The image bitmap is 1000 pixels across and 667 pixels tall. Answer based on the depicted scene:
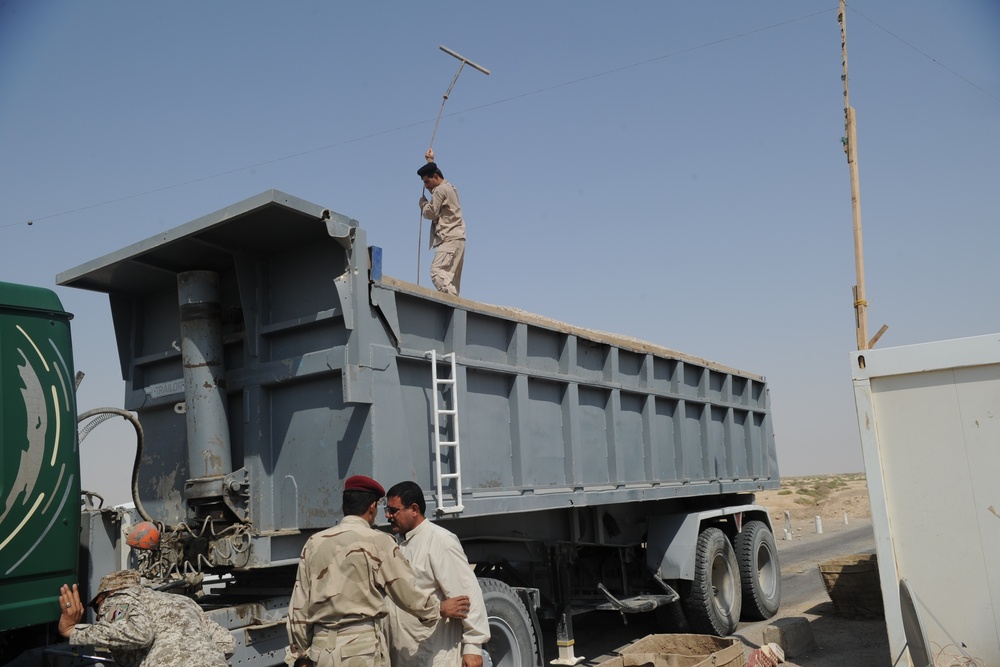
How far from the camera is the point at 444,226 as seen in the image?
8.19m

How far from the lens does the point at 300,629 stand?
12.9 ft

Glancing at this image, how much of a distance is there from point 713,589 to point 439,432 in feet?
16.2

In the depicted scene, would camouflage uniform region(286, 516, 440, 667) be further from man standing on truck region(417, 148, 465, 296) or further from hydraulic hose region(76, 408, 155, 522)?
man standing on truck region(417, 148, 465, 296)

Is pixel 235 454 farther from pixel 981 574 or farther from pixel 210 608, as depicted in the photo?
pixel 981 574

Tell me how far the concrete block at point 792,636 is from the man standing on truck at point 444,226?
4228mm

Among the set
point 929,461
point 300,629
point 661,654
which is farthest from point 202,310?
point 929,461

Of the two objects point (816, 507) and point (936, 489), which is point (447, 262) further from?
point (816, 507)

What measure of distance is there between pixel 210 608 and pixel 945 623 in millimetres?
4530

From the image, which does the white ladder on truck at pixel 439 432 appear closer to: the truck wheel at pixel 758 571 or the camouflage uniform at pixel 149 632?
the camouflage uniform at pixel 149 632

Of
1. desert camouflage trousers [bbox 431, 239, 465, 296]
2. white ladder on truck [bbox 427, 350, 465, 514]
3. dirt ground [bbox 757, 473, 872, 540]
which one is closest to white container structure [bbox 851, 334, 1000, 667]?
white ladder on truck [bbox 427, 350, 465, 514]

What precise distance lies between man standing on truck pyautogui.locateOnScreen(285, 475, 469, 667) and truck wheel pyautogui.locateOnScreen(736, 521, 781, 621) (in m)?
6.88

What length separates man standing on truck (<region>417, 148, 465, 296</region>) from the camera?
8.10 meters

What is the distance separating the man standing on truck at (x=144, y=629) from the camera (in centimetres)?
381

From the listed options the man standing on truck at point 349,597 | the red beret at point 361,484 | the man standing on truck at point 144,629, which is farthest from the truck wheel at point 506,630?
the man standing on truck at point 144,629
